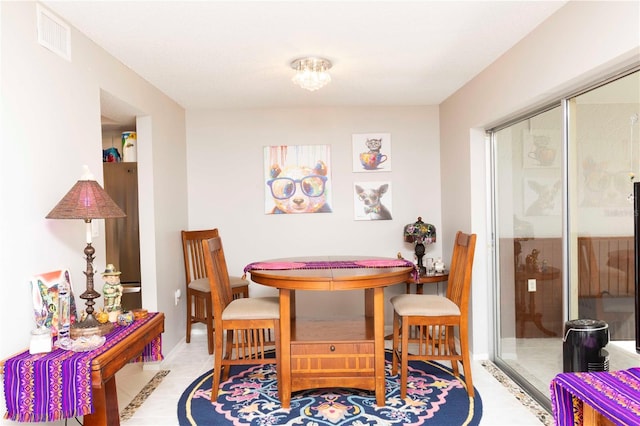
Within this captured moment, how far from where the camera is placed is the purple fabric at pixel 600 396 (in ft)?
4.73

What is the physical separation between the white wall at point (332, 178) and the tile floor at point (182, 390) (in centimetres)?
110

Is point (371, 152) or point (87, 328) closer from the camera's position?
point (87, 328)

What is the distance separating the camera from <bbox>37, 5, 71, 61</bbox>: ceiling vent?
216 centimetres

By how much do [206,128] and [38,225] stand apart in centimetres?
264

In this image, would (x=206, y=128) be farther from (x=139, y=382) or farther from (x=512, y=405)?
(x=512, y=405)

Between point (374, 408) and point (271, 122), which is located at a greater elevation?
A: point (271, 122)

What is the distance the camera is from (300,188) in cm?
453

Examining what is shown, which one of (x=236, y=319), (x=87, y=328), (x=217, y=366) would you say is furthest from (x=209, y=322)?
(x=87, y=328)

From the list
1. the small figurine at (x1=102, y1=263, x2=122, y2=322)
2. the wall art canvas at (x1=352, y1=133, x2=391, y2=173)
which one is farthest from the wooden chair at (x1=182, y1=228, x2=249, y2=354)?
the wall art canvas at (x1=352, y1=133, x2=391, y2=173)

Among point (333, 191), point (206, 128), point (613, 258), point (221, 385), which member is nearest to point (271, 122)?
point (206, 128)

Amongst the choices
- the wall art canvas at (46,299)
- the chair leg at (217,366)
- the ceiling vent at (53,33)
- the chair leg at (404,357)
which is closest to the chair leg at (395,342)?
the chair leg at (404,357)

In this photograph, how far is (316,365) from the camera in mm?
2801

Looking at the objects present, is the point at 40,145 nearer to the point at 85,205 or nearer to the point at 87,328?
the point at 85,205

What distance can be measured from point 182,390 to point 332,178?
247 cm
